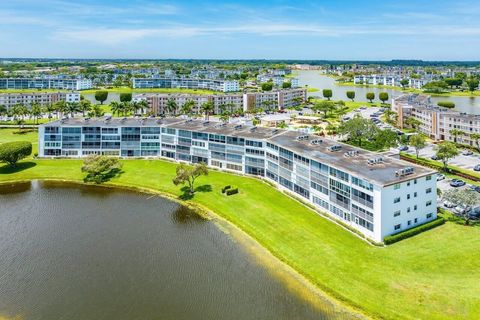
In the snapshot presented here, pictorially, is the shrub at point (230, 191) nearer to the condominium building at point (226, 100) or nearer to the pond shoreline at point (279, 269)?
the pond shoreline at point (279, 269)

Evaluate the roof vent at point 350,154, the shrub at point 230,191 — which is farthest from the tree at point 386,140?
the shrub at point 230,191

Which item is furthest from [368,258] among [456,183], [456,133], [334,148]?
[456,133]

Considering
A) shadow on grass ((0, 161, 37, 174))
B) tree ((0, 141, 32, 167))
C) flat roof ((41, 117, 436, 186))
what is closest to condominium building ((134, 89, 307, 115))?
flat roof ((41, 117, 436, 186))

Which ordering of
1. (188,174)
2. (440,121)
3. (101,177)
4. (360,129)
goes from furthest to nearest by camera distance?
1. (440,121)
2. (360,129)
3. (101,177)
4. (188,174)

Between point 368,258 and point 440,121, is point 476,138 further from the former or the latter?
point 368,258

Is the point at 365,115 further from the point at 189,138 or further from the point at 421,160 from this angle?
the point at 189,138

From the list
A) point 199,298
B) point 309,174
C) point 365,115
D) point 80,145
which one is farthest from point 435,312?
point 365,115
